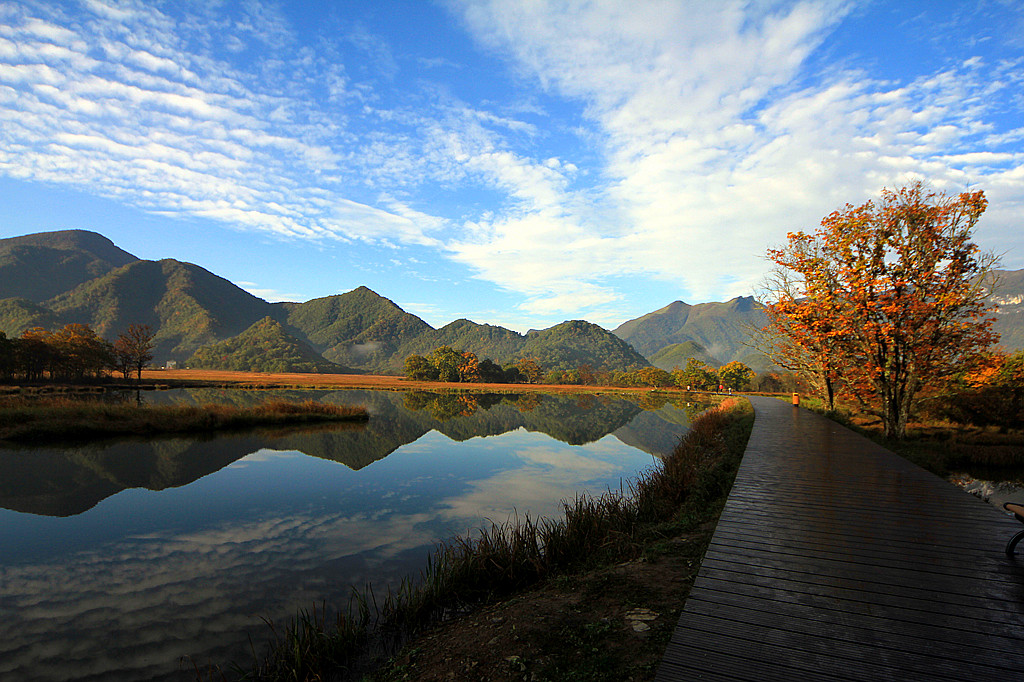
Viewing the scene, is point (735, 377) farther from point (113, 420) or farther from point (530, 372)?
point (113, 420)

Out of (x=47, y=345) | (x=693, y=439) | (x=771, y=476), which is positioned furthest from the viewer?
(x=47, y=345)

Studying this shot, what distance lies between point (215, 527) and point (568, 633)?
1034 cm

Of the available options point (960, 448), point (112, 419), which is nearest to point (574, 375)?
point (112, 419)

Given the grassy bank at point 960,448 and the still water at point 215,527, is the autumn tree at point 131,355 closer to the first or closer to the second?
the still water at point 215,527

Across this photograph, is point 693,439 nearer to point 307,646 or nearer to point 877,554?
point 877,554

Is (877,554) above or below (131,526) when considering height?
above

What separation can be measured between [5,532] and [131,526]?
2459mm

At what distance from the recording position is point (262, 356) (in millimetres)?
164750

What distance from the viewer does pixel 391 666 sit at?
5.21m

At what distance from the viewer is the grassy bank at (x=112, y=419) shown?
21.5 m

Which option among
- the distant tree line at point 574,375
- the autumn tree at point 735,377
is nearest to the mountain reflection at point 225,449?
the autumn tree at point 735,377

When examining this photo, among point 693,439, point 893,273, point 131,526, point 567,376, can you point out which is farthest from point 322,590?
point 567,376

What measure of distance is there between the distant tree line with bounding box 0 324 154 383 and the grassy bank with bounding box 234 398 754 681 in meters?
63.7

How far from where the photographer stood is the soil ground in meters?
4.53
